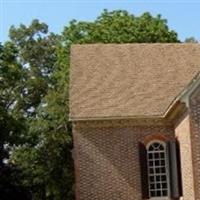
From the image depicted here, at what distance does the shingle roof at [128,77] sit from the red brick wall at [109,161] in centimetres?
84

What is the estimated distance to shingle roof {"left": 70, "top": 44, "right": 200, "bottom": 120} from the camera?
80.9 feet

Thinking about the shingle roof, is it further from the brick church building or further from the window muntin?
the window muntin

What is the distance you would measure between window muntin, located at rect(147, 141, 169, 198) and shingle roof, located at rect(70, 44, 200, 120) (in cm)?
156

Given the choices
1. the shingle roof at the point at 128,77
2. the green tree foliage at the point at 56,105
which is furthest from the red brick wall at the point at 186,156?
the green tree foliage at the point at 56,105

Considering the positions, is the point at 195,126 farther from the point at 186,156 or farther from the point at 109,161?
the point at 109,161

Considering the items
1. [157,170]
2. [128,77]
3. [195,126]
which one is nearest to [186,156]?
[195,126]

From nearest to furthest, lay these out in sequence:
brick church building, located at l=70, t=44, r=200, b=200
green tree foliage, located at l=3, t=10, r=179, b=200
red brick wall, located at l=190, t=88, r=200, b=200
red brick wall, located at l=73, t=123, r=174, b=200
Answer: red brick wall, located at l=190, t=88, r=200, b=200
brick church building, located at l=70, t=44, r=200, b=200
red brick wall, located at l=73, t=123, r=174, b=200
green tree foliage, located at l=3, t=10, r=179, b=200

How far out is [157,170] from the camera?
24.4 meters

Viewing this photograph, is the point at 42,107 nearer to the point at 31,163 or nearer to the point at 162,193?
the point at 31,163

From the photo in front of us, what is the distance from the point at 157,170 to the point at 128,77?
4.92 m

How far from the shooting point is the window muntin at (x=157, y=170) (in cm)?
2416

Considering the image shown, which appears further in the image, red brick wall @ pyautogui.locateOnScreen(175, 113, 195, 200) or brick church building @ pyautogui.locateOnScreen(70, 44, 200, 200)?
brick church building @ pyautogui.locateOnScreen(70, 44, 200, 200)

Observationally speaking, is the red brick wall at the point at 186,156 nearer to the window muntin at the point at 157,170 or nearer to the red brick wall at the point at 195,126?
the red brick wall at the point at 195,126

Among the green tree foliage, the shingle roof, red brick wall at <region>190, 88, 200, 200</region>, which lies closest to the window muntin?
the shingle roof
